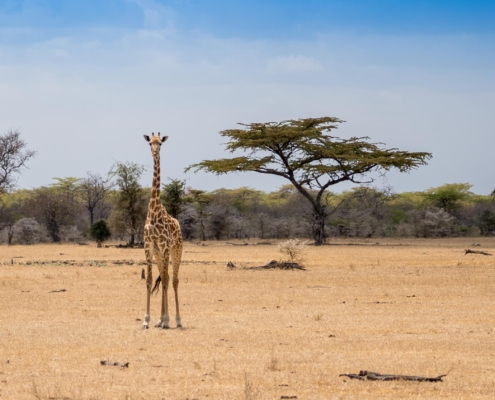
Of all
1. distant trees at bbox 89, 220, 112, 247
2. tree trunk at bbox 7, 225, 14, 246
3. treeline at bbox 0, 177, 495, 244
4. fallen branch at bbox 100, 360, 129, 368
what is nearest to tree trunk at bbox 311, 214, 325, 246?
treeline at bbox 0, 177, 495, 244

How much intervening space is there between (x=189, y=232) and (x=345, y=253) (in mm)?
22790

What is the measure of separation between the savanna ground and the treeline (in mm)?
22791

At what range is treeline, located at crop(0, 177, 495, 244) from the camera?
45250mm

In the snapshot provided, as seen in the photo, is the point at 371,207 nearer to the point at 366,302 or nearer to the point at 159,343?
the point at 366,302

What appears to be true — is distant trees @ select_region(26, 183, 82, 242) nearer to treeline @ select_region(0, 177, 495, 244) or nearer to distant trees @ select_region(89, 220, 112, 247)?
treeline @ select_region(0, 177, 495, 244)

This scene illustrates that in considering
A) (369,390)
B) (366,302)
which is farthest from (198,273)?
(369,390)

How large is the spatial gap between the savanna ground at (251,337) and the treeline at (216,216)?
22.8 meters

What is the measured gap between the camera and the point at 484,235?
57688mm

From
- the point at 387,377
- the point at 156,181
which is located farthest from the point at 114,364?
the point at 156,181

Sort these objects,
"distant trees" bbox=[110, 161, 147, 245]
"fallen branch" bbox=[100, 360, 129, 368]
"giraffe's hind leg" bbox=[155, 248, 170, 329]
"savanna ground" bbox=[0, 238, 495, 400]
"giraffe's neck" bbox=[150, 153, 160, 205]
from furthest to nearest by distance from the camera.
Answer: "distant trees" bbox=[110, 161, 147, 245] → "giraffe's neck" bbox=[150, 153, 160, 205] → "giraffe's hind leg" bbox=[155, 248, 170, 329] → "fallen branch" bbox=[100, 360, 129, 368] → "savanna ground" bbox=[0, 238, 495, 400]

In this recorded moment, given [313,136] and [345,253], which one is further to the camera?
[313,136]

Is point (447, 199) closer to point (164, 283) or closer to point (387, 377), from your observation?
point (164, 283)

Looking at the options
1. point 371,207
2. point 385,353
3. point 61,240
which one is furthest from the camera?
point 371,207

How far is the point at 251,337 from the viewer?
11.6 meters
